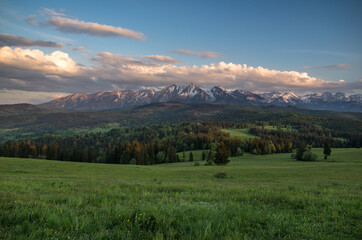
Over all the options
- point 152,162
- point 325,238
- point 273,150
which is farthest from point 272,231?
point 273,150

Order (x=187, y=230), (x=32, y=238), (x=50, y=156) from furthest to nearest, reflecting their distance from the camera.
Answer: (x=50, y=156), (x=187, y=230), (x=32, y=238)

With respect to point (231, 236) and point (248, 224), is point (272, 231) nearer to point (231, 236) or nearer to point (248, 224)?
point (248, 224)

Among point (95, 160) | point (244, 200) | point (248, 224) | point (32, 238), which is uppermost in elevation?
point (32, 238)

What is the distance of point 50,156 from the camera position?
10081cm

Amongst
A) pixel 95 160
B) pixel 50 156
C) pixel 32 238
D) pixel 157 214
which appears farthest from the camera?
pixel 95 160

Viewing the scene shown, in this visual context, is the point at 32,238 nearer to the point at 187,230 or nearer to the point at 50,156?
the point at 187,230

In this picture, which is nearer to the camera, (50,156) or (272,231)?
(272,231)

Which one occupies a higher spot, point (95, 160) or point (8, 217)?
point (8, 217)

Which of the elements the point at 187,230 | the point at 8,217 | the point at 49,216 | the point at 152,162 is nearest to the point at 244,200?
the point at 187,230

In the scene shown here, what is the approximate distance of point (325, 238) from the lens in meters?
5.19

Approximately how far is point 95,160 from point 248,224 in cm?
11723

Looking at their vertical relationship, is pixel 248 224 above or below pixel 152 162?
above

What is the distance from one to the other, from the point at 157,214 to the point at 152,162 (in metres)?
103

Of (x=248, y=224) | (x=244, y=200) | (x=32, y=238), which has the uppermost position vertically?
(x=32, y=238)
